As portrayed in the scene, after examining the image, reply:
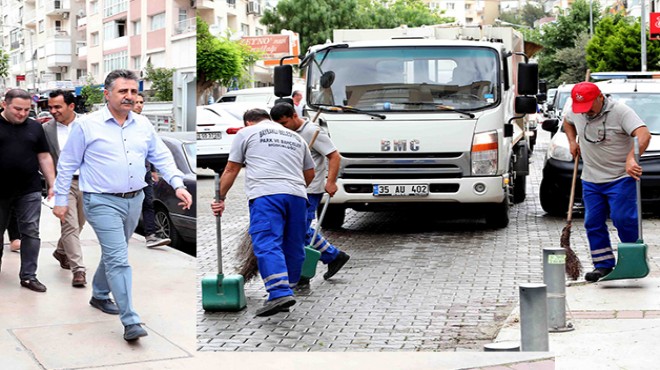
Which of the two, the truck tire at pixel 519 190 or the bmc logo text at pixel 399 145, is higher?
the bmc logo text at pixel 399 145

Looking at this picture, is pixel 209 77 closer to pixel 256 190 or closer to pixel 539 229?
pixel 256 190

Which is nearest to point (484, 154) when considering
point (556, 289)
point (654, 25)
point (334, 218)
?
point (334, 218)

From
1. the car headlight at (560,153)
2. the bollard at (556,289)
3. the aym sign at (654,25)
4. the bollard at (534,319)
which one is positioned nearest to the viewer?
Answer: the bollard at (534,319)

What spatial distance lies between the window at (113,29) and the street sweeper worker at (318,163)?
5.03 feet

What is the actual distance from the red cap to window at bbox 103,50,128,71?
3470 millimetres

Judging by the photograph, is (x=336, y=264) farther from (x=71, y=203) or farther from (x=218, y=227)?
(x=218, y=227)

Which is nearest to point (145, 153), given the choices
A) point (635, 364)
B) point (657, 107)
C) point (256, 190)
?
point (256, 190)

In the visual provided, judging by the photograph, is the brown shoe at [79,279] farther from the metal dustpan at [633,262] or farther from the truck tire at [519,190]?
the truck tire at [519,190]

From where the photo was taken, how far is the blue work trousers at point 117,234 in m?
5.32

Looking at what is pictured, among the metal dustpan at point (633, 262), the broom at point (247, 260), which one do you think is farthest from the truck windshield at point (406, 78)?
the broom at point (247, 260)

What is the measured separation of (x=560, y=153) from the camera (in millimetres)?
11117

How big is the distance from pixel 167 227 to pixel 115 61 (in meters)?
0.77

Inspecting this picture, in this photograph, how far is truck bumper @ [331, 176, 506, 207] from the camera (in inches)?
379

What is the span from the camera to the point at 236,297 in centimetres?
574
